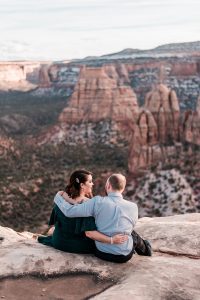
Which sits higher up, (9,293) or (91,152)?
(9,293)

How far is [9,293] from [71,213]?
1637 mm

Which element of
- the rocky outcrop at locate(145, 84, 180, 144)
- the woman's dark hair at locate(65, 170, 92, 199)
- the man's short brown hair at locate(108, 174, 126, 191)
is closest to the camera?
the man's short brown hair at locate(108, 174, 126, 191)

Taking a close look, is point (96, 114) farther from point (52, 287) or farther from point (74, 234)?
point (52, 287)

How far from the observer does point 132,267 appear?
26.7 feet

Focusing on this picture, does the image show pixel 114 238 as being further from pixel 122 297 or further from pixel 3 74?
pixel 3 74

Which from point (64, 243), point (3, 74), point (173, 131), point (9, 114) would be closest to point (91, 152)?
point (173, 131)

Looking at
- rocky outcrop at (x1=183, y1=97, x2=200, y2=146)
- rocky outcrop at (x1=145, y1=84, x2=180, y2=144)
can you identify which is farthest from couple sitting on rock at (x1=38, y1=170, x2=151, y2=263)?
rocky outcrop at (x1=145, y1=84, x2=180, y2=144)

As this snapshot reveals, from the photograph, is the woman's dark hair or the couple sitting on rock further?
the woman's dark hair

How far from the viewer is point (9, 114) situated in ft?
353

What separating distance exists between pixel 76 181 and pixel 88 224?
73 centimetres

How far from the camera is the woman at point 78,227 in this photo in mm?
8367

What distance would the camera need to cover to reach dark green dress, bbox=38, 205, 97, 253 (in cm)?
839

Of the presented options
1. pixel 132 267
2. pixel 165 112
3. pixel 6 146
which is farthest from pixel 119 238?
pixel 6 146

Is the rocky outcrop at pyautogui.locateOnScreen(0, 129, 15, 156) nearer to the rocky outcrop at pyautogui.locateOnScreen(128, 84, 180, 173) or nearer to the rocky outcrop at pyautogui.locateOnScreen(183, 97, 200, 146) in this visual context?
the rocky outcrop at pyautogui.locateOnScreen(128, 84, 180, 173)
